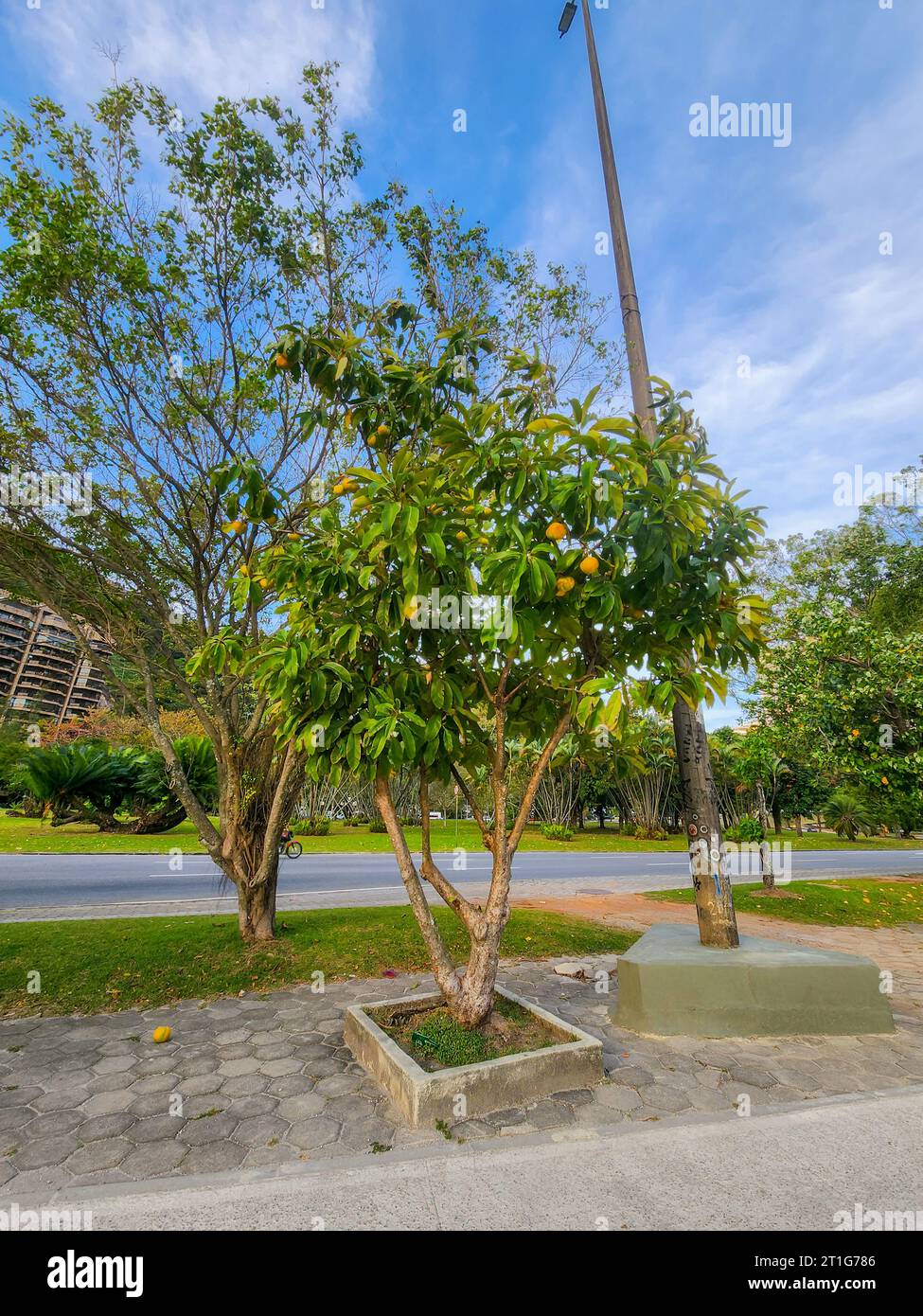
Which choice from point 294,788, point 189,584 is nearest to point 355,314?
point 189,584

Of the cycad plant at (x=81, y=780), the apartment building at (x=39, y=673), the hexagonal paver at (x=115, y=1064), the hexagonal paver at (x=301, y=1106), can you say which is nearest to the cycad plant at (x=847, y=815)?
the cycad plant at (x=81, y=780)

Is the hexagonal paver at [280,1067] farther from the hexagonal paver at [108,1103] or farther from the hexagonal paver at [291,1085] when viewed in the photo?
the hexagonal paver at [108,1103]

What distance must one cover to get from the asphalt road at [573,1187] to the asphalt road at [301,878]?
700cm

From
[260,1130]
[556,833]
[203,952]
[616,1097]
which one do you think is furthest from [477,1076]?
[556,833]

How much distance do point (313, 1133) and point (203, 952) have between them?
12.0 feet

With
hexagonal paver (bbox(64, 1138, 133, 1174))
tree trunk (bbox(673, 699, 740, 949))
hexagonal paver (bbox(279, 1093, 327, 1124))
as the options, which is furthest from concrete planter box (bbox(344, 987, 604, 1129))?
tree trunk (bbox(673, 699, 740, 949))

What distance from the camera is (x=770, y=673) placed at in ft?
37.8

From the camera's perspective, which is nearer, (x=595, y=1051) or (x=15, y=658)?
(x=595, y=1051)

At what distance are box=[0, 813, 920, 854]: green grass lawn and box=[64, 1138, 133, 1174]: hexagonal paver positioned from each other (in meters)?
14.5

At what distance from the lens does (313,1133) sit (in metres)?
3.25

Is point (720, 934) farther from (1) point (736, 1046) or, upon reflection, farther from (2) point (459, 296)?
(2) point (459, 296)

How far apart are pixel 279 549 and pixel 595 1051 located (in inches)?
149

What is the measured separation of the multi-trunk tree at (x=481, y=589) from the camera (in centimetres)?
352

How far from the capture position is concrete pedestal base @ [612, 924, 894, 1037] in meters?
4.72
